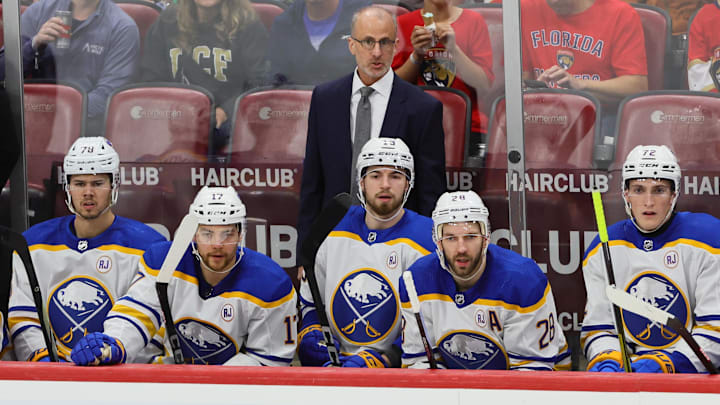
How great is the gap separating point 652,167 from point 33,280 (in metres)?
1.82

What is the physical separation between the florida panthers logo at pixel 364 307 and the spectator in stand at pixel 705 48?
4.11ft

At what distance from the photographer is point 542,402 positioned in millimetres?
2246

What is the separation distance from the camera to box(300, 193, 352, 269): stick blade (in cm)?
311

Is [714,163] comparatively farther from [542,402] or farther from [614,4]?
[542,402]

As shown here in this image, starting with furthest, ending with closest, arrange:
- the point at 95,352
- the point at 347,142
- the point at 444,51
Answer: the point at 444,51
the point at 347,142
the point at 95,352

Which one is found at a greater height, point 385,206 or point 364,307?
point 385,206

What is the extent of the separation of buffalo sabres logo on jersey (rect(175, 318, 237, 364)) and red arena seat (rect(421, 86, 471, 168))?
976 millimetres

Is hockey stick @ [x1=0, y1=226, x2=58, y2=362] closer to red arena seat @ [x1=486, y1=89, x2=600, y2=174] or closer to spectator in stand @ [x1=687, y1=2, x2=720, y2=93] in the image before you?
red arena seat @ [x1=486, y1=89, x2=600, y2=174]

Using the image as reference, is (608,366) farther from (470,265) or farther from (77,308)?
(77,308)

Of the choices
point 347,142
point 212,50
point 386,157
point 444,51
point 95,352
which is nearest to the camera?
point 95,352

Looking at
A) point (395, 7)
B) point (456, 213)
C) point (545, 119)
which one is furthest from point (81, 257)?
point (545, 119)

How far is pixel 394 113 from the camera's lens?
326 cm

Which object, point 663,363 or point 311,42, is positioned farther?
point 311,42

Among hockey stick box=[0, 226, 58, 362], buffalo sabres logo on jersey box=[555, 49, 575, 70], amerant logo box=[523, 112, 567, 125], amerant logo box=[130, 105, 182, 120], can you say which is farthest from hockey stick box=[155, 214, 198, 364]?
buffalo sabres logo on jersey box=[555, 49, 575, 70]
